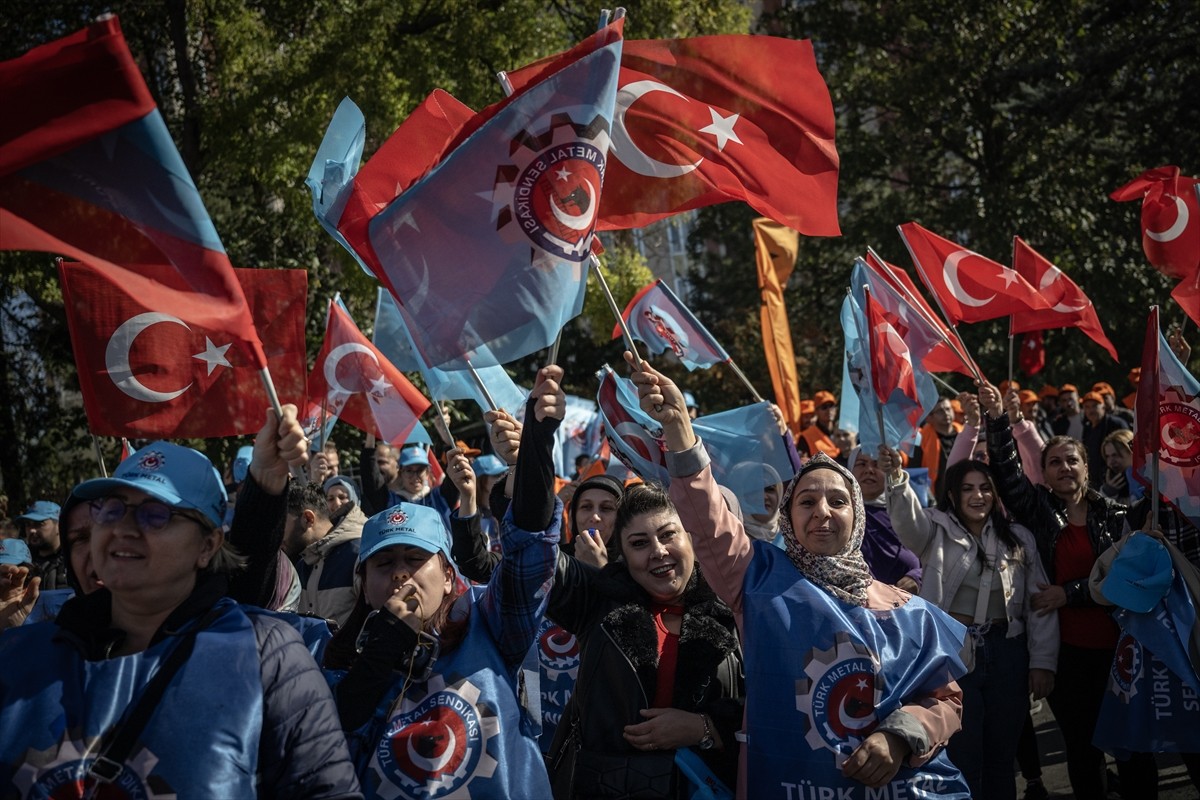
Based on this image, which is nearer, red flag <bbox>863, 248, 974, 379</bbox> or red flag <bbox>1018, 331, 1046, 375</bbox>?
red flag <bbox>863, 248, 974, 379</bbox>

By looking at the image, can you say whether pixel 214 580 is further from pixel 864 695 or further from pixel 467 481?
pixel 864 695

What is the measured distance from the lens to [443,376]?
6602mm

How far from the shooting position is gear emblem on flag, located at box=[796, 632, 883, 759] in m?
3.66

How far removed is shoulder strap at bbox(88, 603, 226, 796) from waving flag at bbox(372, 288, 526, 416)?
256cm

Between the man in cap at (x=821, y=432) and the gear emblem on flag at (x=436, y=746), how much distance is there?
23.0ft

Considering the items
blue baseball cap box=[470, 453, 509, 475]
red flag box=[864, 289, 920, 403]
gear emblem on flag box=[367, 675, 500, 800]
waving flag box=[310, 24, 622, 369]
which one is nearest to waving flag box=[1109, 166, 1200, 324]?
red flag box=[864, 289, 920, 403]

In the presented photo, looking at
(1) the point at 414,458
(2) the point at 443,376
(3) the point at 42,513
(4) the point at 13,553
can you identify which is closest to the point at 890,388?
(2) the point at 443,376

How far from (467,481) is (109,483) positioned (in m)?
1.83

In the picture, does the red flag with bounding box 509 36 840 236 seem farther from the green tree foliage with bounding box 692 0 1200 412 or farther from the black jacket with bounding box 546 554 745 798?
the green tree foliage with bounding box 692 0 1200 412

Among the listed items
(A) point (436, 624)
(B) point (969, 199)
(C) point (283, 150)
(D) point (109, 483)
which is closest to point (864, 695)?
(A) point (436, 624)

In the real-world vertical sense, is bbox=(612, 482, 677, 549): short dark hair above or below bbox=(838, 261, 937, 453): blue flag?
below

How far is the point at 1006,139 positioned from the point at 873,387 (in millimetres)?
17057

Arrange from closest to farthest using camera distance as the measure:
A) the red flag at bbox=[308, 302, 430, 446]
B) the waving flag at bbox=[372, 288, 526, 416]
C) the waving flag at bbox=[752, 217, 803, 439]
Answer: the waving flag at bbox=[372, 288, 526, 416] < the red flag at bbox=[308, 302, 430, 446] < the waving flag at bbox=[752, 217, 803, 439]

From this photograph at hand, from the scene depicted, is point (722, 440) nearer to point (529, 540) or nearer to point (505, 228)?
point (505, 228)
